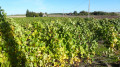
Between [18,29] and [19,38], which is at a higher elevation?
[18,29]

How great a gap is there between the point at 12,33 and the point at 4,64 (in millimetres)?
682

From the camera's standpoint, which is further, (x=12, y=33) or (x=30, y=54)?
(x=12, y=33)

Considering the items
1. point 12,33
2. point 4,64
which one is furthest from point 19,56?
point 12,33

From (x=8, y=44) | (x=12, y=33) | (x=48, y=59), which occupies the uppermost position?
(x=12, y=33)

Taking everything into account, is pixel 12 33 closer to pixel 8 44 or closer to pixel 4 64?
pixel 8 44

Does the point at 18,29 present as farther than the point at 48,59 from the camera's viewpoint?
No

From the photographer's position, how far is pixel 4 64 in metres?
2.16

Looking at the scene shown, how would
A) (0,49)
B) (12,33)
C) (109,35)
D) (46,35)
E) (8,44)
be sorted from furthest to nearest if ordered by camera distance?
(109,35), (46,35), (12,33), (8,44), (0,49)

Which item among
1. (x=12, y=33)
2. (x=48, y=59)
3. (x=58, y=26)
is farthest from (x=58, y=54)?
(x=12, y=33)

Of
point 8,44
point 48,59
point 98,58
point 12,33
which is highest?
point 12,33

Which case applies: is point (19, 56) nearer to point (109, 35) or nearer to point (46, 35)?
point (46, 35)

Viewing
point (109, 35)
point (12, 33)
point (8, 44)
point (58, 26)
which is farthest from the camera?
point (109, 35)

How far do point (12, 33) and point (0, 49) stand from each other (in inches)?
19.6

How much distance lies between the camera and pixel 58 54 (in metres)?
2.68
